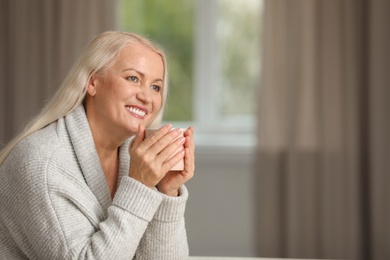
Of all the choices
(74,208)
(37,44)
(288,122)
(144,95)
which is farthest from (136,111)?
(37,44)

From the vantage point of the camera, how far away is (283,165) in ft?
13.4

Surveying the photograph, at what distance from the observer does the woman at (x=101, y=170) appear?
1.59m

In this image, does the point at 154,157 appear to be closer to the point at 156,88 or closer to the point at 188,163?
the point at 188,163

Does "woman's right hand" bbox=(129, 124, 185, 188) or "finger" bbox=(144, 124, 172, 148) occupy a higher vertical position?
"finger" bbox=(144, 124, 172, 148)

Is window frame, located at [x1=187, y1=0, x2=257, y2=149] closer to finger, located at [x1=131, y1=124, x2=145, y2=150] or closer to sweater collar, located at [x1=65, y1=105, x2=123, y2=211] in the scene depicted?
sweater collar, located at [x1=65, y1=105, x2=123, y2=211]

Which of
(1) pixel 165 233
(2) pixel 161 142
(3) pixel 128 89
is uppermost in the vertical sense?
(3) pixel 128 89

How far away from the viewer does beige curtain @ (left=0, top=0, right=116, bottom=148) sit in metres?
4.12

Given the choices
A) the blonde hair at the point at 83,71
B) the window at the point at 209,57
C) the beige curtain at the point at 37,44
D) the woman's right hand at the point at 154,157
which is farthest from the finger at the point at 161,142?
the window at the point at 209,57

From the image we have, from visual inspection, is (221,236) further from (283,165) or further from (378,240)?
(378,240)

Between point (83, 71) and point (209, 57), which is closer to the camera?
point (83, 71)

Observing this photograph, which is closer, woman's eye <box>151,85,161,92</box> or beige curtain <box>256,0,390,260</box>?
woman's eye <box>151,85,161,92</box>

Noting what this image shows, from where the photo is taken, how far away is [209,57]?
439 cm

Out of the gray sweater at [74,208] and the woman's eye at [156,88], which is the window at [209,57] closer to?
the woman's eye at [156,88]

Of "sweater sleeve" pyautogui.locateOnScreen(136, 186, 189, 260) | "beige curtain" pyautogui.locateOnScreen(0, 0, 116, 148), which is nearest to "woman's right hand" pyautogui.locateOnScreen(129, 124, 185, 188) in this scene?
"sweater sleeve" pyautogui.locateOnScreen(136, 186, 189, 260)
